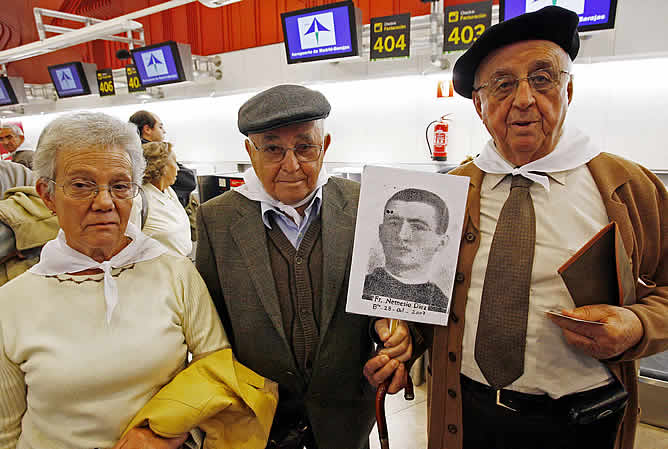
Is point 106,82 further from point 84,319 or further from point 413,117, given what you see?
point 84,319

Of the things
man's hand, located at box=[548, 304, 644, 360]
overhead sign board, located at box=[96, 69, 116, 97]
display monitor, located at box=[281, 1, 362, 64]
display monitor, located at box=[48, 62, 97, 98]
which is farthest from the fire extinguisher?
display monitor, located at box=[48, 62, 97, 98]

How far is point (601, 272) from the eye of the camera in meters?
1.06

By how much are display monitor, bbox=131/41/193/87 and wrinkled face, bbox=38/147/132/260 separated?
223 inches

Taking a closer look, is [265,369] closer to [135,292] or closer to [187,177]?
[135,292]

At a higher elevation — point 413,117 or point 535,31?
point 535,31

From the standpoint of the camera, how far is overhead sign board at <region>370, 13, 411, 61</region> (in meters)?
4.36

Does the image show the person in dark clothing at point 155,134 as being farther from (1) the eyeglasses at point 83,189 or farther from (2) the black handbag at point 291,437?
(2) the black handbag at point 291,437

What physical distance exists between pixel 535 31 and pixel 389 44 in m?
3.60

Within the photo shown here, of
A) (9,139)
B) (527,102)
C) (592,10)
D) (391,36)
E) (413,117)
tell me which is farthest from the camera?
(413,117)

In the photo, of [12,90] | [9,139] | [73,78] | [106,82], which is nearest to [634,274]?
[9,139]

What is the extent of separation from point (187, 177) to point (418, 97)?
119 inches

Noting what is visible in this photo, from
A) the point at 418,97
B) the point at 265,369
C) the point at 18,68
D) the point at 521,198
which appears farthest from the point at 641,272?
the point at 18,68

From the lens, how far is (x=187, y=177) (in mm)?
4004

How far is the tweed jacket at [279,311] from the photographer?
136 centimetres
